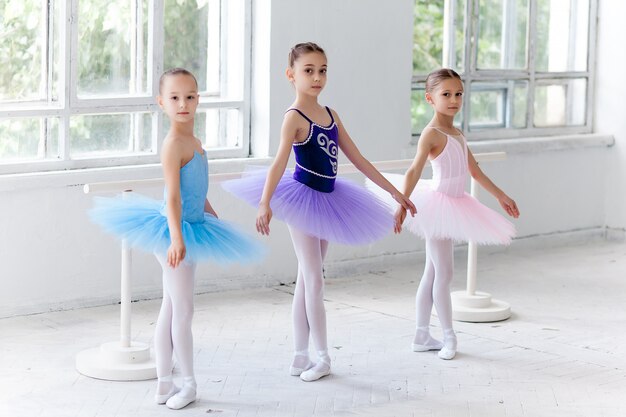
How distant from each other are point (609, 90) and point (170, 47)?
151 inches

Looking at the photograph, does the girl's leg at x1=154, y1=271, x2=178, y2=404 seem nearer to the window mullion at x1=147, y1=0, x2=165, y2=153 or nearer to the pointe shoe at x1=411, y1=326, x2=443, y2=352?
the pointe shoe at x1=411, y1=326, x2=443, y2=352

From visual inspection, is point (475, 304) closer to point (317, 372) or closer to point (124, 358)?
point (317, 372)

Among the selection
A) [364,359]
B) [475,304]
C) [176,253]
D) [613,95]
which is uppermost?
[613,95]

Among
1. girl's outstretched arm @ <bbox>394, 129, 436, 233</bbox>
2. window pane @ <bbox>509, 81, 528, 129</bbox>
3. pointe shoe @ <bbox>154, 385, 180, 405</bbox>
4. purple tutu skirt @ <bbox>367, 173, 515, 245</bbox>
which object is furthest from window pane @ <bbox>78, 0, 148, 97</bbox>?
window pane @ <bbox>509, 81, 528, 129</bbox>

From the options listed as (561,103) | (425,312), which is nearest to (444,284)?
(425,312)

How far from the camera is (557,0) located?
873 centimetres

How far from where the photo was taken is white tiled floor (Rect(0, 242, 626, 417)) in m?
4.65

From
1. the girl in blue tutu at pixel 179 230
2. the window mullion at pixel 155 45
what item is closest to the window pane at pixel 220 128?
the window mullion at pixel 155 45

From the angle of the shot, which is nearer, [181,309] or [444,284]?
[181,309]

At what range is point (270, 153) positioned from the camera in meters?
6.89

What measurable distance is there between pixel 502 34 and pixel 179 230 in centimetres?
466

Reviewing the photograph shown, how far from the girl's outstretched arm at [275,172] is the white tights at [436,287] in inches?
40.4

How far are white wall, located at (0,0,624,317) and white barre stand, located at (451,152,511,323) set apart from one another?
47.7 inches

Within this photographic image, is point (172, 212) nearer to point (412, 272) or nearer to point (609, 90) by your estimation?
point (412, 272)
